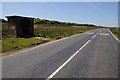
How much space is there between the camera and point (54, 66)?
11.8 metres

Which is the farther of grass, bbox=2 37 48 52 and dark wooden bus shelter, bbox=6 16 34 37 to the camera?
dark wooden bus shelter, bbox=6 16 34 37

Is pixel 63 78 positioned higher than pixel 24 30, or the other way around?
pixel 24 30

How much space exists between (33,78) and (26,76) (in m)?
0.43

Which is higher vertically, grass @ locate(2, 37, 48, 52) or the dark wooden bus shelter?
the dark wooden bus shelter

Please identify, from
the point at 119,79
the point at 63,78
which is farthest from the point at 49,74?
the point at 119,79

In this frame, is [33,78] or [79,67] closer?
[33,78]

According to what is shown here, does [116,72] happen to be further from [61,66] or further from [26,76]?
[26,76]

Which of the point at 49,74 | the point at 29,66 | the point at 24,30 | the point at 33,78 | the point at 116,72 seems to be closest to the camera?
the point at 33,78

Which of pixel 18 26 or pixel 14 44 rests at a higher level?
pixel 18 26

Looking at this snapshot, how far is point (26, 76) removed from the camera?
9445 millimetres

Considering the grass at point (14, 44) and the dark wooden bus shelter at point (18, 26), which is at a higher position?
the dark wooden bus shelter at point (18, 26)

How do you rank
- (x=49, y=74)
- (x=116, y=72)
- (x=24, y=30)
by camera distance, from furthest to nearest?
1. (x=24, y=30)
2. (x=116, y=72)
3. (x=49, y=74)

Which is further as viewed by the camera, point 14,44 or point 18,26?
point 18,26

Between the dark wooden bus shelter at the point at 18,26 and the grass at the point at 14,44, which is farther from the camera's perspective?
the dark wooden bus shelter at the point at 18,26
